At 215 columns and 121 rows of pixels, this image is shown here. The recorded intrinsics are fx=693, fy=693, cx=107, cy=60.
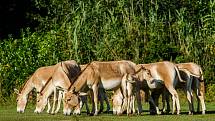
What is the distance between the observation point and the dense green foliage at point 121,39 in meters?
28.9

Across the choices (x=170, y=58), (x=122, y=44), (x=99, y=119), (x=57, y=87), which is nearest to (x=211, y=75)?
(x=170, y=58)

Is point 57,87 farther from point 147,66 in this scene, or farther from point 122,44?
point 122,44

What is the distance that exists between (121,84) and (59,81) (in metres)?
1.98

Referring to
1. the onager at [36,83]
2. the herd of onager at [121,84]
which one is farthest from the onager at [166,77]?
the onager at [36,83]

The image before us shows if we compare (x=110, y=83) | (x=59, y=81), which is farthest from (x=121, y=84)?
(x=59, y=81)

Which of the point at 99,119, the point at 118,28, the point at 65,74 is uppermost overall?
the point at 118,28

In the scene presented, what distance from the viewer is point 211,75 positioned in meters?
28.6

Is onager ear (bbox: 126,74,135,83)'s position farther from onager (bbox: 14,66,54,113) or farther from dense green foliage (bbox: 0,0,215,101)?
dense green foliage (bbox: 0,0,215,101)

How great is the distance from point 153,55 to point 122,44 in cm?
142

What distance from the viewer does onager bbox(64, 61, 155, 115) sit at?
1919 centimetres

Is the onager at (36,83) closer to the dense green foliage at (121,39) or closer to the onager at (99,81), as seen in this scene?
the onager at (99,81)

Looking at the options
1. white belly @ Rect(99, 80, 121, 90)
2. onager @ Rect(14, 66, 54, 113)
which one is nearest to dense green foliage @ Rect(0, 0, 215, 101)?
onager @ Rect(14, 66, 54, 113)

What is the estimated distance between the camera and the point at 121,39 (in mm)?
29109

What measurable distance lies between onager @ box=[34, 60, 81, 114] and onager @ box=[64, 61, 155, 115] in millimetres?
840
